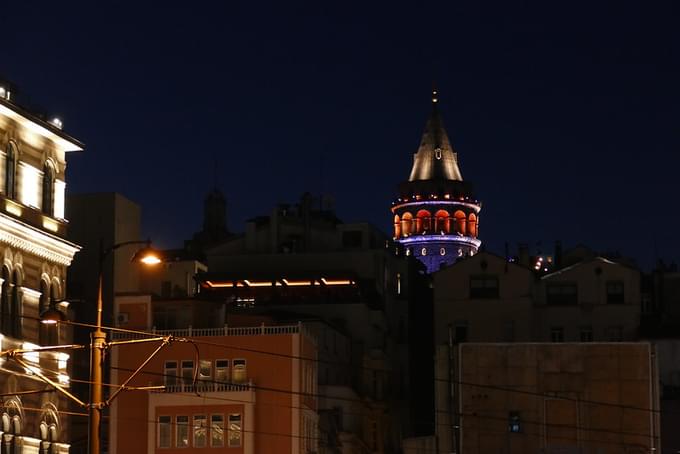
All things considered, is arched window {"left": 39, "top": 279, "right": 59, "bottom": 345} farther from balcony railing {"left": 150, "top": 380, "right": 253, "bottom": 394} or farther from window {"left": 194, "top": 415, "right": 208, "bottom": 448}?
balcony railing {"left": 150, "top": 380, "right": 253, "bottom": 394}

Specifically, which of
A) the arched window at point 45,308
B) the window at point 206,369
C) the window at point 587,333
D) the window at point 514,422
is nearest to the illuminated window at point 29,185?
the arched window at point 45,308

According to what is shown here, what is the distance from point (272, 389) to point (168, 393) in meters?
6.00

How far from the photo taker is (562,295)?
12781 cm

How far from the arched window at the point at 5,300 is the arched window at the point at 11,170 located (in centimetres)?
284

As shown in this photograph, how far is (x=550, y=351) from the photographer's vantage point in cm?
10875

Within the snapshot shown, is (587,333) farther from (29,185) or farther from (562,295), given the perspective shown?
(29,185)

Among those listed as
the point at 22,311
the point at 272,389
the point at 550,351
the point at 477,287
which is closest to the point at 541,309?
the point at 477,287

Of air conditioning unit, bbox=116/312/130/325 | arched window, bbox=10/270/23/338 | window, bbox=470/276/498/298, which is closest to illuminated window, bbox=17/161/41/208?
arched window, bbox=10/270/23/338

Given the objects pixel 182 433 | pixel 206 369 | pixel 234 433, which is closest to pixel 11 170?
pixel 182 433

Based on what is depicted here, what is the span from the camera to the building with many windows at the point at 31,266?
65.3 metres

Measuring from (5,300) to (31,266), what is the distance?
8.38ft

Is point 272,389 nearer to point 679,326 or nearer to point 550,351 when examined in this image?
point 550,351

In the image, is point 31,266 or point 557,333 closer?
point 31,266

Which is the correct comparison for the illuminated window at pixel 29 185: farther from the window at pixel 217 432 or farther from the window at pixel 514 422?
the window at pixel 514 422
